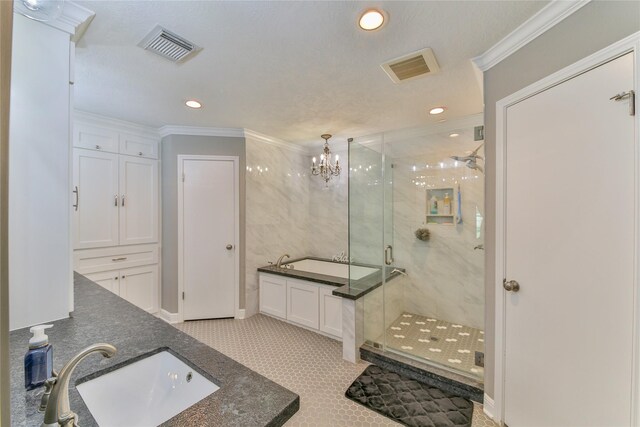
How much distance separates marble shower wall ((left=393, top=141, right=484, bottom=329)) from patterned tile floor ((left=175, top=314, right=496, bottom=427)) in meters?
1.33

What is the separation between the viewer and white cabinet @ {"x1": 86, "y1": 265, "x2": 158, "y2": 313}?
2.87 meters

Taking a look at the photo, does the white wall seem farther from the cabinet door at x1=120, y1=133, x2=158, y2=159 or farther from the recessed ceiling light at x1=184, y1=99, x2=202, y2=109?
the cabinet door at x1=120, y1=133, x2=158, y2=159

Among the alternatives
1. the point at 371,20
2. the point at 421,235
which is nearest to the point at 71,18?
the point at 371,20

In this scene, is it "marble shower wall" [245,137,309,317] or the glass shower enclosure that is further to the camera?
"marble shower wall" [245,137,309,317]

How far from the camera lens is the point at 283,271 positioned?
3.26m

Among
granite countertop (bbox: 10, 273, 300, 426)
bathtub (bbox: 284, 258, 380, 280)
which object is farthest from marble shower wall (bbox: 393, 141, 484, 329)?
granite countertop (bbox: 10, 273, 300, 426)

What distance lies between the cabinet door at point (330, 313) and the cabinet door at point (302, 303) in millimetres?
84

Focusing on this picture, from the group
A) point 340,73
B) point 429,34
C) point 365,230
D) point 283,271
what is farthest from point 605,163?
point 283,271

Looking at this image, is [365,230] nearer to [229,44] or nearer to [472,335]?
[472,335]

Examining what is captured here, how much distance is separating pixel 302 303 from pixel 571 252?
2446 millimetres

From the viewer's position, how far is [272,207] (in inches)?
145

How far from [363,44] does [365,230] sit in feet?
5.97

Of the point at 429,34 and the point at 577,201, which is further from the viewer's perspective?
the point at 429,34

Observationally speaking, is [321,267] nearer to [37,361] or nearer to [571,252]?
[571,252]
